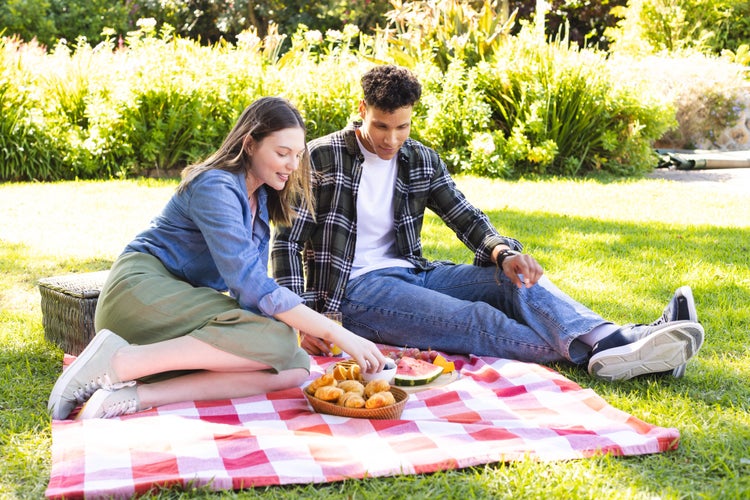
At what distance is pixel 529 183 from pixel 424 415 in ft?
19.8

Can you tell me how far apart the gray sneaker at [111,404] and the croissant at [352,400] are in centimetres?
75

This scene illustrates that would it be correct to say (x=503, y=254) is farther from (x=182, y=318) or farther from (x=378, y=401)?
(x=182, y=318)

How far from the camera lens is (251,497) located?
7.92 feet

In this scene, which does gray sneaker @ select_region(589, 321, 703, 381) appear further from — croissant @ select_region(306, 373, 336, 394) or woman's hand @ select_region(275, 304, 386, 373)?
croissant @ select_region(306, 373, 336, 394)

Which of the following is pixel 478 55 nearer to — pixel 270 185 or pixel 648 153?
pixel 648 153

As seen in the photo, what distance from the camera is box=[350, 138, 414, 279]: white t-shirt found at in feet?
13.5

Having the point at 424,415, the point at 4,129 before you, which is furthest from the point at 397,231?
the point at 4,129

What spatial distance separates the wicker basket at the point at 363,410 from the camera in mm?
2992

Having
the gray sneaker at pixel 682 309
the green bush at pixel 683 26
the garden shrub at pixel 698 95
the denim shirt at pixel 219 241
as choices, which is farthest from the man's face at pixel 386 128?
the green bush at pixel 683 26

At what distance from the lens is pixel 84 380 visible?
9.83ft

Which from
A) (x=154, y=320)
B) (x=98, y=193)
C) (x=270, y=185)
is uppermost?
(x=270, y=185)

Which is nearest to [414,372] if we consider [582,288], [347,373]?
[347,373]

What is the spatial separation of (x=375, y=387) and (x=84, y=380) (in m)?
1.05

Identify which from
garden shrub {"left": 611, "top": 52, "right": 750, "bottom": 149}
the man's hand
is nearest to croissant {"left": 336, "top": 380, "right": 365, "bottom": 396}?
the man's hand
